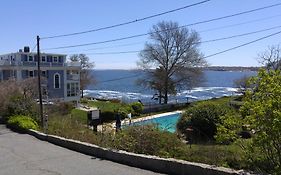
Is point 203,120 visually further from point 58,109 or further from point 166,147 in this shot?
point 58,109

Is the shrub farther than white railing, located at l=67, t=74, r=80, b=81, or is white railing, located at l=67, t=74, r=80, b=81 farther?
white railing, located at l=67, t=74, r=80, b=81

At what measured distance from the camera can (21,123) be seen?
19203 mm

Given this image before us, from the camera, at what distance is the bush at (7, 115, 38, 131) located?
1892 centimetres

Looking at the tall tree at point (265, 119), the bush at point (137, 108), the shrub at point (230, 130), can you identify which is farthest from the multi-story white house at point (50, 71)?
the tall tree at point (265, 119)

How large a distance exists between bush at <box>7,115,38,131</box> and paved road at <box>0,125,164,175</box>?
3755mm

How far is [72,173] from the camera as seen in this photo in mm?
9234

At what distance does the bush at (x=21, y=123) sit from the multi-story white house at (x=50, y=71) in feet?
94.2

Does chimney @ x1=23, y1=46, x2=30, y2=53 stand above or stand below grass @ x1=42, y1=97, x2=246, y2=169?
above

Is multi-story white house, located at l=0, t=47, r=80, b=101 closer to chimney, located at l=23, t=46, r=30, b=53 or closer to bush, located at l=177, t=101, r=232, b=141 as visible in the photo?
chimney, located at l=23, t=46, r=30, b=53

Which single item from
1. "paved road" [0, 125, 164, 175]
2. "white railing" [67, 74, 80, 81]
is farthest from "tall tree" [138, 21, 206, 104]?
"paved road" [0, 125, 164, 175]

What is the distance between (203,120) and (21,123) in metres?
→ 8.96

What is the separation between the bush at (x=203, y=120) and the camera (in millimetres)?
19500

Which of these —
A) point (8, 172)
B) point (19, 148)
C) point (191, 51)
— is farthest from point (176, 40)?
point (8, 172)

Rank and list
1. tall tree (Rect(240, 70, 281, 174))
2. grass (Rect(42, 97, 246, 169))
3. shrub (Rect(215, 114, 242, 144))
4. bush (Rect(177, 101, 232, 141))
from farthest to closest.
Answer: bush (Rect(177, 101, 232, 141)), grass (Rect(42, 97, 246, 169)), shrub (Rect(215, 114, 242, 144)), tall tree (Rect(240, 70, 281, 174))
